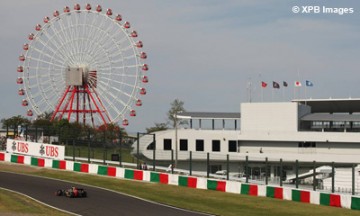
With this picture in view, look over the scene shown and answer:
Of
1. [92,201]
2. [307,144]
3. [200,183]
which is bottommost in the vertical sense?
[92,201]

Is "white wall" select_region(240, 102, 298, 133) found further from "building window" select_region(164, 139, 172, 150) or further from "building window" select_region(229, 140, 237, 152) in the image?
"building window" select_region(164, 139, 172, 150)

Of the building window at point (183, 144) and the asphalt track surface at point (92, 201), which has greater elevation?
the building window at point (183, 144)

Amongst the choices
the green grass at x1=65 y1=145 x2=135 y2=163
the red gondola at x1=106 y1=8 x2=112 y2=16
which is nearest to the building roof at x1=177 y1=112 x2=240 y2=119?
the red gondola at x1=106 y1=8 x2=112 y2=16

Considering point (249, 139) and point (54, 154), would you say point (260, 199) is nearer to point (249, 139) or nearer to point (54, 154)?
point (54, 154)

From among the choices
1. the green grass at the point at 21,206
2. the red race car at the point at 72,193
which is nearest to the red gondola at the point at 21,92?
the red race car at the point at 72,193

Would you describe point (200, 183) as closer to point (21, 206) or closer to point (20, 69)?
point (21, 206)

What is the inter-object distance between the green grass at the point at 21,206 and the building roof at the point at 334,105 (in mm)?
64648

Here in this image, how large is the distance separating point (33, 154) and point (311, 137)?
132 feet

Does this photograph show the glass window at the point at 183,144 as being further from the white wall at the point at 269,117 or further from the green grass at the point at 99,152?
the green grass at the point at 99,152

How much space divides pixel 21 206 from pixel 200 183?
13.0m

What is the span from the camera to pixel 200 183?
33.4 m

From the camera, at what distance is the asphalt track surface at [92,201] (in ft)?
74.6

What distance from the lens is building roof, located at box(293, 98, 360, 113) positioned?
84.4m

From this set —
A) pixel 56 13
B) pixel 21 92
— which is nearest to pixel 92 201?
pixel 21 92
